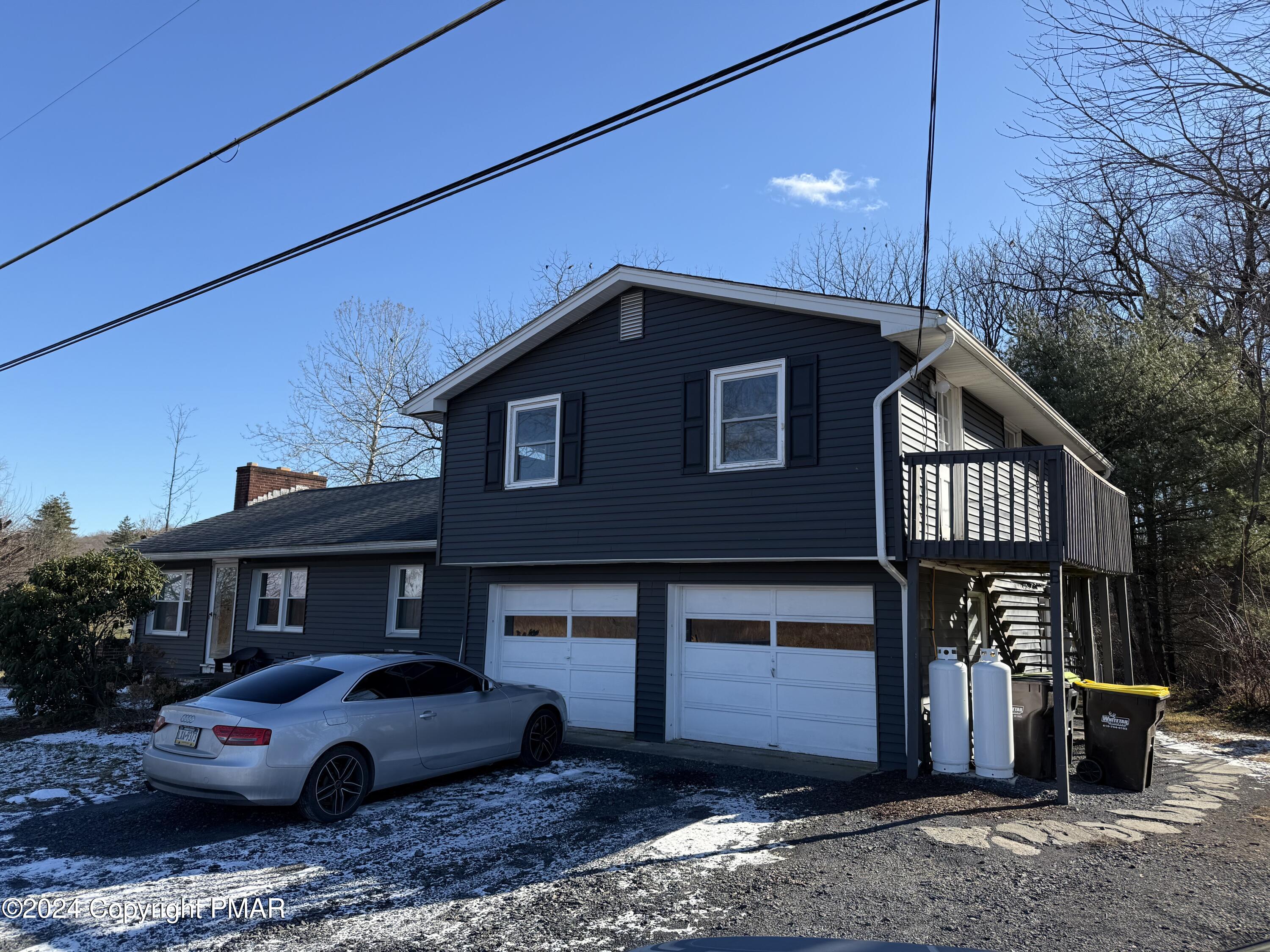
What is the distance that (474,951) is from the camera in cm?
486

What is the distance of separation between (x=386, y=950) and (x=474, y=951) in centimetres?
49

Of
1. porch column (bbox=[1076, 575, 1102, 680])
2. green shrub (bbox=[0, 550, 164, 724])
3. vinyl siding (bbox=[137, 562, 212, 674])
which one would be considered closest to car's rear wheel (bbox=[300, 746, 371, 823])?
green shrub (bbox=[0, 550, 164, 724])

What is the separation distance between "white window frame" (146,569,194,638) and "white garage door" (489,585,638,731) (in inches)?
369

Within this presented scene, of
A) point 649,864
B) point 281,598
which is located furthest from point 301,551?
point 649,864

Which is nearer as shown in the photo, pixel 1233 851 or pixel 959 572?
pixel 1233 851

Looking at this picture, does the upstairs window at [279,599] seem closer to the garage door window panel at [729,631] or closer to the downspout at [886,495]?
the garage door window panel at [729,631]

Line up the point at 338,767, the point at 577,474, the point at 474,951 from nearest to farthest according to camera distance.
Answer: the point at 474,951, the point at 338,767, the point at 577,474

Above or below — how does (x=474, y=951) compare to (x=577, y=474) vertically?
below

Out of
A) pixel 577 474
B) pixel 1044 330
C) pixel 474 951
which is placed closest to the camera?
pixel 474 951

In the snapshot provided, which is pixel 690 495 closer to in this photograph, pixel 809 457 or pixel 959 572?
pixel 809 457

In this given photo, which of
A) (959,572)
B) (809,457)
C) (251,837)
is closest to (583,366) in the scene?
(809,457)

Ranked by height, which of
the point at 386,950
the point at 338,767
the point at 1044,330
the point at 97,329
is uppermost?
the point at 1044,330

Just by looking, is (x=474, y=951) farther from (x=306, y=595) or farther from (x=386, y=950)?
(x=306, y=595)

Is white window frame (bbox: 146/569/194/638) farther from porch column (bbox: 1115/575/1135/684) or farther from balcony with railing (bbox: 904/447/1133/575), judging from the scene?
porch column (bbox: 1115/575/1135/684)
